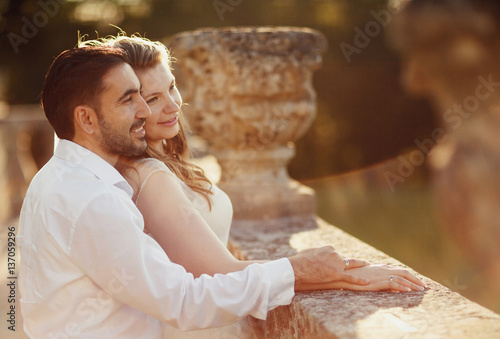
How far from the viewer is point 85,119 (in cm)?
195

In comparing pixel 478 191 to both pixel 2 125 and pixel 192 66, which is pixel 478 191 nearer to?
pixel 192 66

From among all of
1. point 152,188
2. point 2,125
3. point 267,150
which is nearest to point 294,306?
point 152,188

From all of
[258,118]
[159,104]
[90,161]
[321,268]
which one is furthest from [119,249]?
[258,118]

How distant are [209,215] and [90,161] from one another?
2.32ft

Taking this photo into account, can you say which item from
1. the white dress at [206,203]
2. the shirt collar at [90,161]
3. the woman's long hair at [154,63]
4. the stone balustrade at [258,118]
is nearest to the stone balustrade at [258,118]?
the stone balustrade at [258,118]

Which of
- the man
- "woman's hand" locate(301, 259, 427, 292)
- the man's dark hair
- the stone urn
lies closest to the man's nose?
the man

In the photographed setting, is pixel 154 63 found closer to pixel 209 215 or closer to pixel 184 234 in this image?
pixel 209 215

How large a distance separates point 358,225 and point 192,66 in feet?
16.7

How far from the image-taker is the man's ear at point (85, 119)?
1927 millimetres

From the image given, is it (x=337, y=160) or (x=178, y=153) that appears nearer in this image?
(x=178, y=153)

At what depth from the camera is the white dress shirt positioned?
171 centimetres

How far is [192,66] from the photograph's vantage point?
380 cm

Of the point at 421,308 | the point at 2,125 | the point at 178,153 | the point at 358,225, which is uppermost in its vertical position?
the point at 178,153

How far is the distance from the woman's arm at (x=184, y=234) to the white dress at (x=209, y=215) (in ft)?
0.12
